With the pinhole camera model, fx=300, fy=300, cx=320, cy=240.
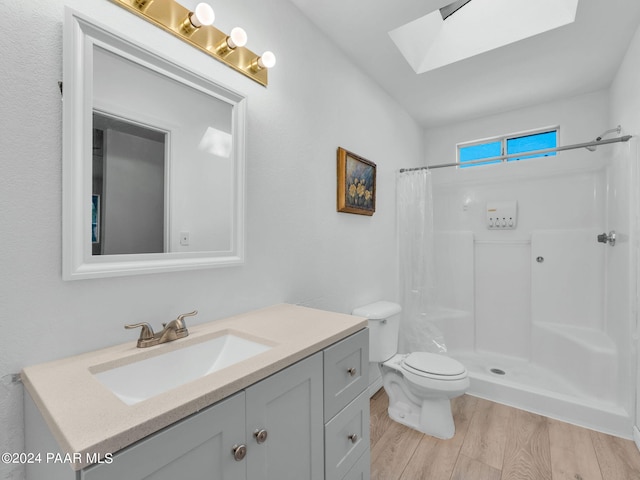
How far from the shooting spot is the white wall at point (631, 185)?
5.99 feet

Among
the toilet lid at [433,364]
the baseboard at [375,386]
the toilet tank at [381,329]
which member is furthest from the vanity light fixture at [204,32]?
the baseboard at [375,386]

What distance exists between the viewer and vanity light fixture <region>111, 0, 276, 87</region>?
3.35ft

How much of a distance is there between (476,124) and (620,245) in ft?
5.55

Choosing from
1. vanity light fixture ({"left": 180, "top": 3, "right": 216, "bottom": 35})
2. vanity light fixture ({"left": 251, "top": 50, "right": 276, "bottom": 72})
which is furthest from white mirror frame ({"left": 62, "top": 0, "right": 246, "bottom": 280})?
vanity light fixture ({"left": 251, "top": 50, "right": 276, "bottom": 72})

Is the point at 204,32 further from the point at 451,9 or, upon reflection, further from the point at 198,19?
the point at 451,9

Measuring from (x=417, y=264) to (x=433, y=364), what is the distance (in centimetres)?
89

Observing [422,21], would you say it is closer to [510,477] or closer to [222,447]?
[222,447]

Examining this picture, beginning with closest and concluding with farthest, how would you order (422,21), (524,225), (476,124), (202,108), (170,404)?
(170,404)
(202,108)
(422,21)
(524,225)
(476,124)

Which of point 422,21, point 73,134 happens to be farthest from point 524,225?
point 73,134

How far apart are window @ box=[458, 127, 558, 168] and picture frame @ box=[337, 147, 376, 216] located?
3.26 ft

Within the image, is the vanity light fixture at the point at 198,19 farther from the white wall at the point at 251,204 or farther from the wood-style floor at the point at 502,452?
the wood-style floor at the point at 502,452

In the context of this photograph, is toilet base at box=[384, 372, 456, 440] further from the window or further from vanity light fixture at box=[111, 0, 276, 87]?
vanity light fixture at box=[111, 0, 276, 87]

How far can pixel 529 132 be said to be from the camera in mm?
2883

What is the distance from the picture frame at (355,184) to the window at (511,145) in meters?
0.99
